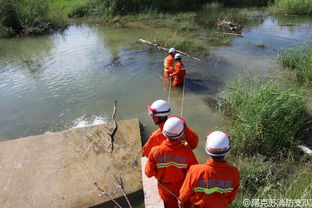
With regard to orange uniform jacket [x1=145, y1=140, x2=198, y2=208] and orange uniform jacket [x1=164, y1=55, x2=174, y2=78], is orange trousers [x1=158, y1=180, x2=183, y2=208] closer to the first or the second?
orange uniform jacket [x1=145, y1=140, x2=198, y2=208]

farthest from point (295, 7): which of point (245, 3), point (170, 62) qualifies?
point (170, 62)

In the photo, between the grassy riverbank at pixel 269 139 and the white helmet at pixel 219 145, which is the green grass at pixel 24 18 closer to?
the grassy riverbank at pixel 269 139

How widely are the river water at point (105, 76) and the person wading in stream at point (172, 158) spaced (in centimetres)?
225

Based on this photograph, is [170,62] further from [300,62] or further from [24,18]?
[24,18]

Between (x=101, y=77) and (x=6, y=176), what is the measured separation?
5.31 meters

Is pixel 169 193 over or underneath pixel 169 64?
underneath

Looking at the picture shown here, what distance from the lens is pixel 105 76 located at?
9.09 metres

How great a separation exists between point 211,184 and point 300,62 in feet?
25.0

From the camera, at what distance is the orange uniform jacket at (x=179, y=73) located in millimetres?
7466

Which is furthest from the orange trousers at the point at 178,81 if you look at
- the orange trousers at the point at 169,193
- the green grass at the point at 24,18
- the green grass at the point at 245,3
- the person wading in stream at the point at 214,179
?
the green grass at the point at 245,3

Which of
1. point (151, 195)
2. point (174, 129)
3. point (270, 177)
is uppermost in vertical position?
point (174, 129)

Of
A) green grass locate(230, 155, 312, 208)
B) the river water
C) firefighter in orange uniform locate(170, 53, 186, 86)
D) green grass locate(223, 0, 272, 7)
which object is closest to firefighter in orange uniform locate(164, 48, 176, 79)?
firefighter in orange uniform locate(170, 53, 186, 86)

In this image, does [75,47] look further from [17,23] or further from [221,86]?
A: [221,86]

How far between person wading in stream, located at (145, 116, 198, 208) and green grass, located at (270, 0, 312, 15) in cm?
1994
